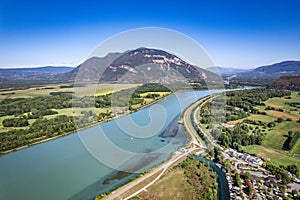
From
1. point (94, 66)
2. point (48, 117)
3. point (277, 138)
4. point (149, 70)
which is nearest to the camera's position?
point (277, 138)

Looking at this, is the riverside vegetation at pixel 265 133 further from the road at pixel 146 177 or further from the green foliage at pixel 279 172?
the road at pixel 146 177

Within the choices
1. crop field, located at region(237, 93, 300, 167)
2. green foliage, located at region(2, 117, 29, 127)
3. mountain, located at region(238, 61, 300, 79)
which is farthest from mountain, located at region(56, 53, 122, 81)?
mountain, located at region(238, 61, 300, 79)

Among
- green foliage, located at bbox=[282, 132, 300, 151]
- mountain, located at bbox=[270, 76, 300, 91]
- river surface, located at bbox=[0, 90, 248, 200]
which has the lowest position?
river surface, located at bbox=[0, 90, 248, 200]

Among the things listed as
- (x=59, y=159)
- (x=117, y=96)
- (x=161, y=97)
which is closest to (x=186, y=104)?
(x=161, y=97)

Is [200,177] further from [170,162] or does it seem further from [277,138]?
[277,138]

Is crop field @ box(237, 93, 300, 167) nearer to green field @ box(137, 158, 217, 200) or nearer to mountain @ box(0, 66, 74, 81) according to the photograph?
green field @ box(137, 158, 217, 200)

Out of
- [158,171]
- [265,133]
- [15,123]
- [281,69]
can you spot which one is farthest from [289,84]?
[281,69]

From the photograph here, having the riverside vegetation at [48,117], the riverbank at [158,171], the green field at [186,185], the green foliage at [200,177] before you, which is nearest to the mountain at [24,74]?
the riverside vegetation at [48,117]

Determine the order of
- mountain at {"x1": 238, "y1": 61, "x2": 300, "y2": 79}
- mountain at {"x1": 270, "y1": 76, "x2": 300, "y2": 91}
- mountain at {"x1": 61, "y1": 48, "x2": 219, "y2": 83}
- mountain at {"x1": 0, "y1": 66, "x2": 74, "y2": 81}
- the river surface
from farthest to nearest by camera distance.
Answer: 1. mountain at {"x1": 238, "y1": 61, "x2": 300, "y2": 79}
2. mountain at {"x1": 0, "y1": 66, "x2": 74, "y2": 81}
3. mountain at {"x1": 270, "y1": 76, "x2": 300, "y2": 91}
4. mountain at {"x1": 61, "y1": 48, "x2": 219, "y2": 83}
5. the river surface

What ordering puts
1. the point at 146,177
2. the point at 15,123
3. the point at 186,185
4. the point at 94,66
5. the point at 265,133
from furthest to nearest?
the point at 15,123
the point at 94,66
the point at 265,133
the point at 146,177
the point at 186,185
